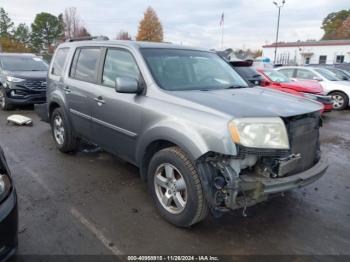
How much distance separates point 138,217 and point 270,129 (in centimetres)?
172

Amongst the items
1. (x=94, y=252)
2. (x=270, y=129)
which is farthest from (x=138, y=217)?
(x=270, y=129)

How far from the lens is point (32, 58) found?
1076 cm

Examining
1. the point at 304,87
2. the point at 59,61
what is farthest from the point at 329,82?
the point at 59,61

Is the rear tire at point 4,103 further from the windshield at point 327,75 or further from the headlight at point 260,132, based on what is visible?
the windshield at point 327,75

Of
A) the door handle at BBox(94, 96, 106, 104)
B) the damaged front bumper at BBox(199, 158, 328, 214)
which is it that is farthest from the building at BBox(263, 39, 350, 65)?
the damaged front bumper at BBox(199, 158, 328, 214)

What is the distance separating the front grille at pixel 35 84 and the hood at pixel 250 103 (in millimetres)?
7364

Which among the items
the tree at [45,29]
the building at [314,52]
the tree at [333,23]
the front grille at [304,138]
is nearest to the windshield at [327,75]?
the front grille at [304,138]

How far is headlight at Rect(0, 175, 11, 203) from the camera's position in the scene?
87.9 inches

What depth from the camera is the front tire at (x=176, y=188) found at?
9.59 feet

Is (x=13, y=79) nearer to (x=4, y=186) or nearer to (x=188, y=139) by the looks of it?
(x=4, y=186)

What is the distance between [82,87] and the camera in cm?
455

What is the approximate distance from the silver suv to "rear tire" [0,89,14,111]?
5.74 m

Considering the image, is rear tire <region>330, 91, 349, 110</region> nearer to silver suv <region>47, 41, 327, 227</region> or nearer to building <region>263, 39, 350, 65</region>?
silver suv <region>47, 41, 327, 227</region>

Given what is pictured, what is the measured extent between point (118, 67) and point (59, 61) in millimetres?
2014
